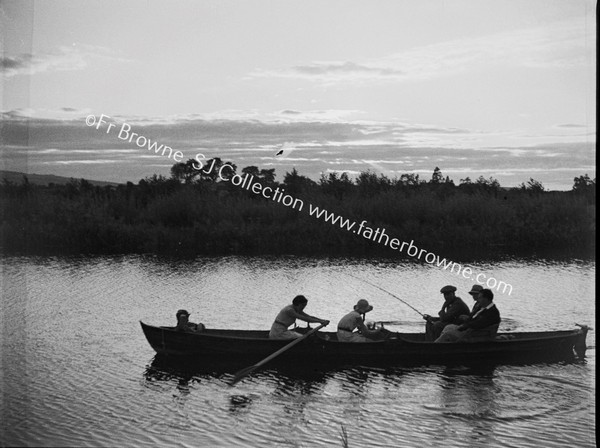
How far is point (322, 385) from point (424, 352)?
1688 millimetres

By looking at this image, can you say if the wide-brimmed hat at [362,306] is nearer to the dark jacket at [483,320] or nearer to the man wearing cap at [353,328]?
the man wearing cap at [353,328]

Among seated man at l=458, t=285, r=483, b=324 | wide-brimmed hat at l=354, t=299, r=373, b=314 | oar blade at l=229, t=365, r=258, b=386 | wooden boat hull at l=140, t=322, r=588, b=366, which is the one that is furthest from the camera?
seated man at l=458, t=285, r=483, b=324

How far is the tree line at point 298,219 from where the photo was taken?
2514 centimetres

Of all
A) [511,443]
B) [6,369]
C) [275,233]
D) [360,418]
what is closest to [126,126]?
[275,233]

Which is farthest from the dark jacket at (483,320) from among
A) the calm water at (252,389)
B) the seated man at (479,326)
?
the calm water at (252,389)

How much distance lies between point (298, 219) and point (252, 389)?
1552cm

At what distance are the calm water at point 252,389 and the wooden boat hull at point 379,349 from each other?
20 cm

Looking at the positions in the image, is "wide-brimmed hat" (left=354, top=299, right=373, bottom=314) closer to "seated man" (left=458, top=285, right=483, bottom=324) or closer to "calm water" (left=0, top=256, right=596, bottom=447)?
"calm water" (left=0, top=256, right=596, bottom=447)

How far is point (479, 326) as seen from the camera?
11.1m

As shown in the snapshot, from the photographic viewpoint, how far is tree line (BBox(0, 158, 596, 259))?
25141 millimetres

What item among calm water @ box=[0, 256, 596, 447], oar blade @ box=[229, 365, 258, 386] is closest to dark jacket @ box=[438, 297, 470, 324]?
calm water @ box=[0, 256, 596, 447]

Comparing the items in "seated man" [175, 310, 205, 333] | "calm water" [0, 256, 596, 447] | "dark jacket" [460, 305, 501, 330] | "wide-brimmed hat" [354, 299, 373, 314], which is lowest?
"calm water" [0, 256, 596, 447]

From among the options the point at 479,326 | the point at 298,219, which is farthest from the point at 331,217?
the point at 479,326

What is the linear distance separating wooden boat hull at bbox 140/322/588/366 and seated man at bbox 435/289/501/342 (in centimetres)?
15
